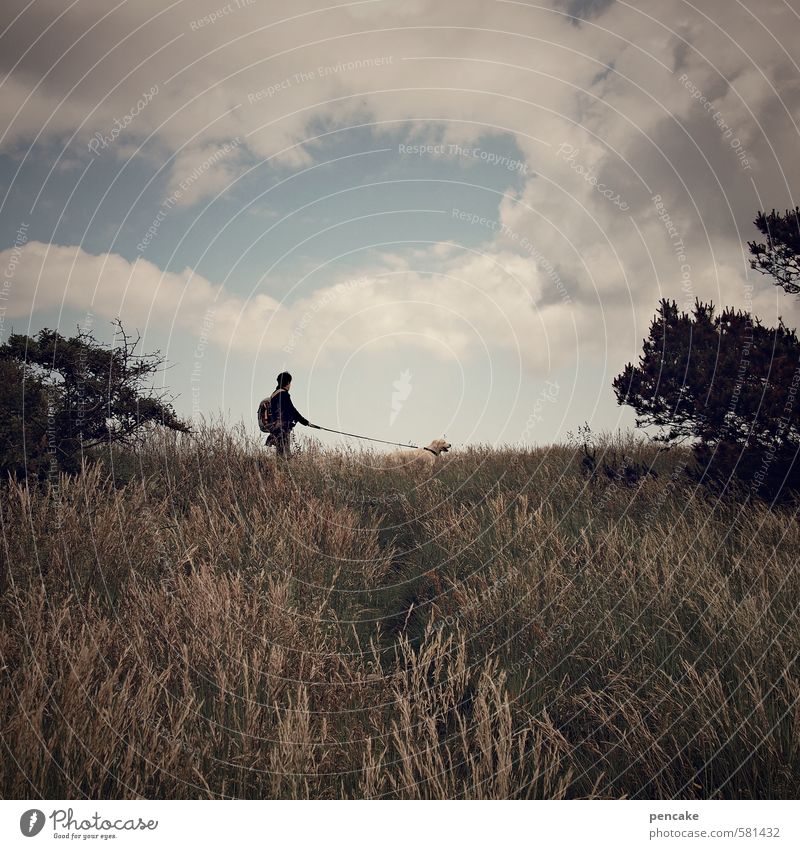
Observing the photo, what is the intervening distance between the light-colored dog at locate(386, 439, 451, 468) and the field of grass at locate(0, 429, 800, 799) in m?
3.04

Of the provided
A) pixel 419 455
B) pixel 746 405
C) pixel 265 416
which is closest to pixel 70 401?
pixel 265 416

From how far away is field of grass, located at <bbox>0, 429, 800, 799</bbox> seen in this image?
2.20 m

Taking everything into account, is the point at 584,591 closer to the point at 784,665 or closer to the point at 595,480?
the point at 784,665

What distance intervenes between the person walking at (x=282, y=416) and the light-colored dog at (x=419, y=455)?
6.12 ft

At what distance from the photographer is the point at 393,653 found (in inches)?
155

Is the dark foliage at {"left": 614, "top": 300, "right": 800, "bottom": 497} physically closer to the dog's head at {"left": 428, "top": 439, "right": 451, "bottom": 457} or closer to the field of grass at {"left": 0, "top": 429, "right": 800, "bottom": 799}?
the field of grass at {"left": 0, "top": 429, "right": 800, "bottom": 799}

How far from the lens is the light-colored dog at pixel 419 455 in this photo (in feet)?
31.4

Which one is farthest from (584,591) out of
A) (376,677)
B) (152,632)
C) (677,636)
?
(152,632)

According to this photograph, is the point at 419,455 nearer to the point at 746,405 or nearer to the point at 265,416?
the point at 265,416

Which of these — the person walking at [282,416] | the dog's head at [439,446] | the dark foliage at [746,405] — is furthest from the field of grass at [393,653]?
the dog's head at [439,446]

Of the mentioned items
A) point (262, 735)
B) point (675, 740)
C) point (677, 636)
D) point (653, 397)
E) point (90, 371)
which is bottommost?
point (262, 735)

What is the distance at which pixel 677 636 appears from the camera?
3.33 m

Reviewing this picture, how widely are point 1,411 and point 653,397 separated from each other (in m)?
11.6

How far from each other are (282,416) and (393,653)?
6268mm
